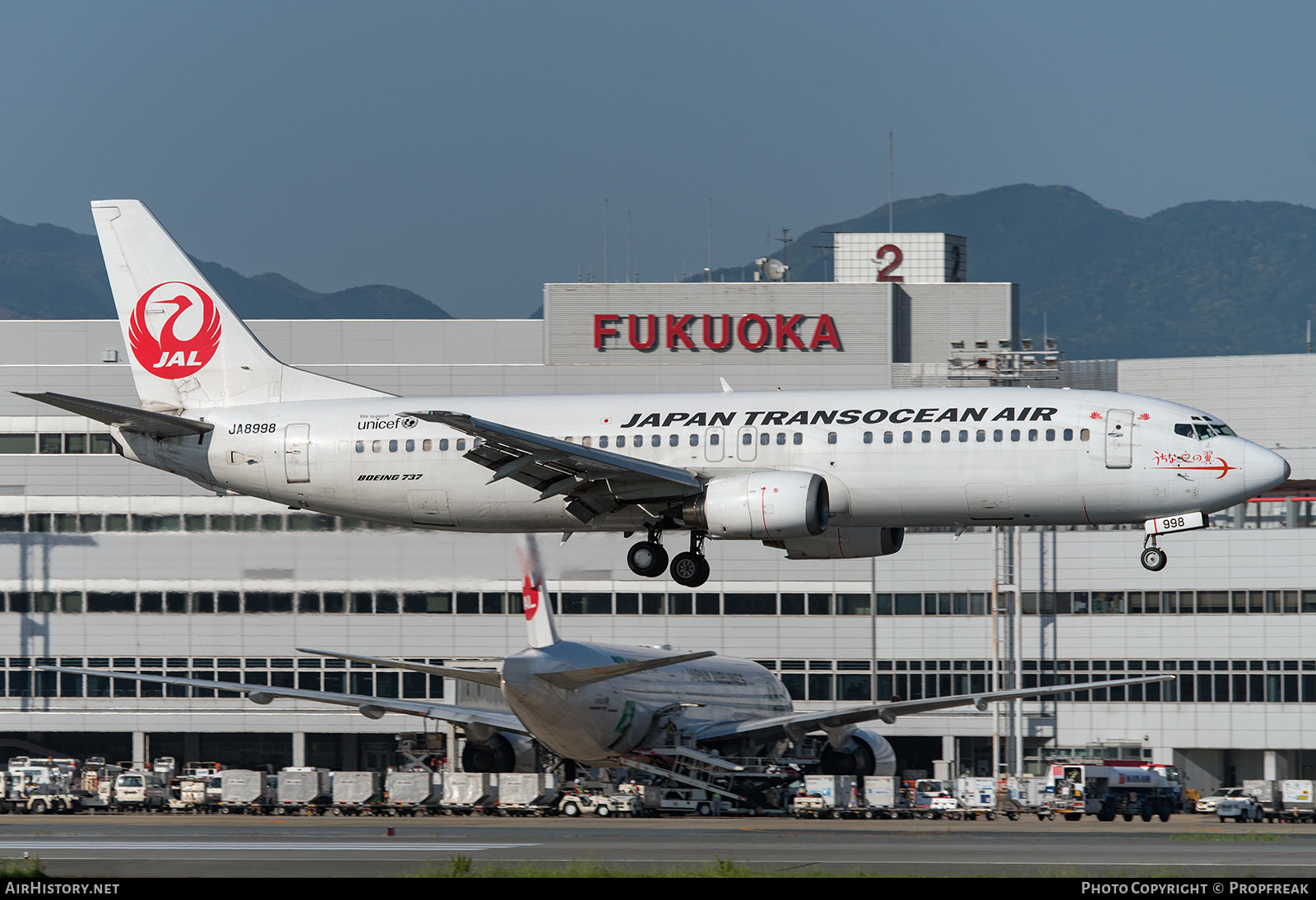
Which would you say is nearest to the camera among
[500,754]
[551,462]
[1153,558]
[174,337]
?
[1153,558]

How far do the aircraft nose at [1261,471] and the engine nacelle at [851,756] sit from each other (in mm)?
38378

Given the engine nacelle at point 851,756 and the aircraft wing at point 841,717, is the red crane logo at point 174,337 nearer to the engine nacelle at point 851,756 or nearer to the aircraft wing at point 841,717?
the aircraft wing at point 841,717

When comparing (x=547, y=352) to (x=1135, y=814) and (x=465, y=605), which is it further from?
(x=1135, y=814)

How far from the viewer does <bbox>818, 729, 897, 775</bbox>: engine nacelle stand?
77.1 meters

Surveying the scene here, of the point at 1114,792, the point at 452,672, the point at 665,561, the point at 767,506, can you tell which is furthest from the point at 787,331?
the point at 767,506

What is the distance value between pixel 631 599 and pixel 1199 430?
56032mm

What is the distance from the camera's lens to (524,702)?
217ft

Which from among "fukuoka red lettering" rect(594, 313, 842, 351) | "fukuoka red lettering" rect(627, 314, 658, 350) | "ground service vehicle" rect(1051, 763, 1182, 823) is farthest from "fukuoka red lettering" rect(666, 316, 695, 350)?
"ground service vehicle" rect(1051, 763, 1182, 823)

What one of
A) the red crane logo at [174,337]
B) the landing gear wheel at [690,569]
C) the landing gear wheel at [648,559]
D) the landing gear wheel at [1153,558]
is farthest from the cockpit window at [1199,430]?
the red crane logo at [174,337]

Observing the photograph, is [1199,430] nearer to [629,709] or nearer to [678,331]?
[629,709]

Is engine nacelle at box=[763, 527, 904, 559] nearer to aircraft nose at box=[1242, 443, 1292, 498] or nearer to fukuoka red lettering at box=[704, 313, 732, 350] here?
aircraft nose at box=[1242, 443, 1292, 498]

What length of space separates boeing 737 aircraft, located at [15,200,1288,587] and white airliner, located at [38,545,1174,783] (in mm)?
19664

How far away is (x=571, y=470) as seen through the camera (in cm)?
4375

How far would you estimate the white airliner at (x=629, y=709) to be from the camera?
6662 cm
